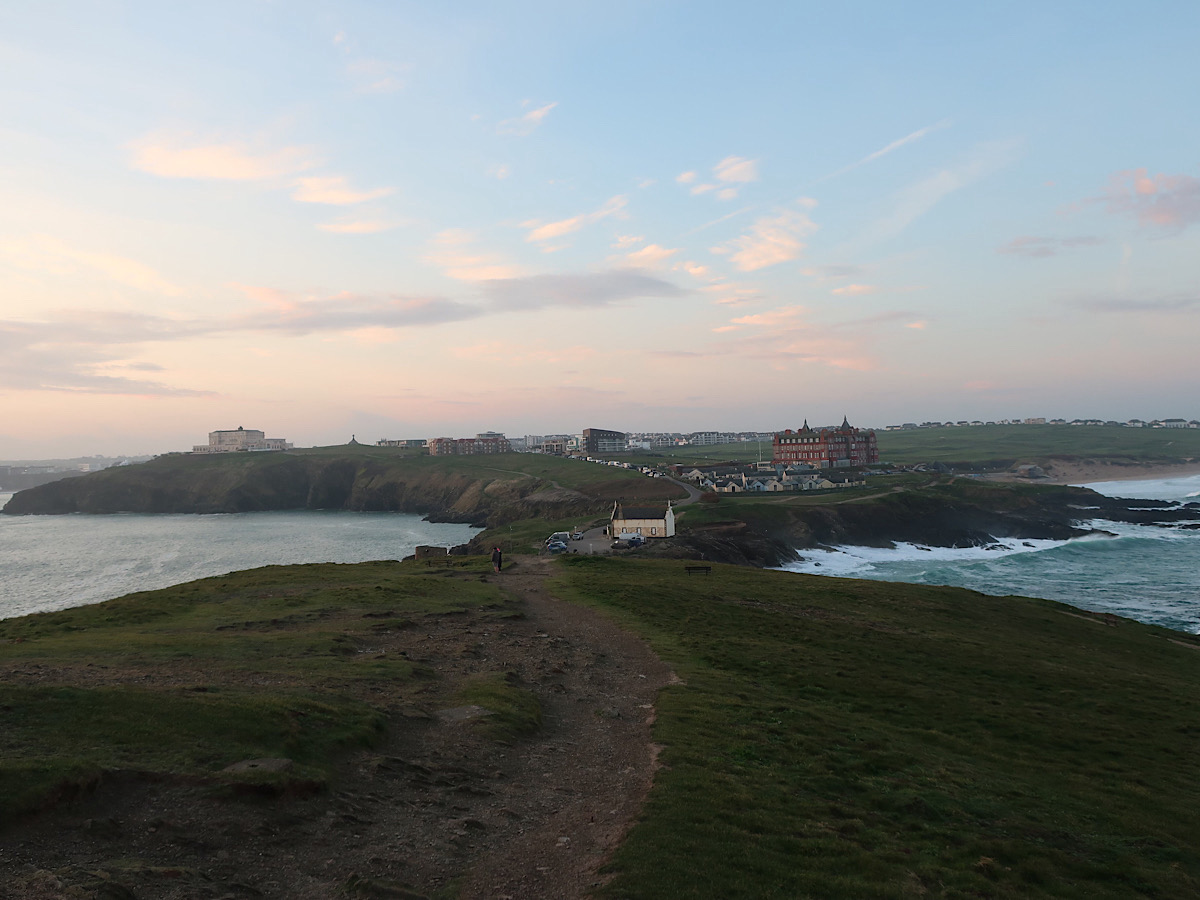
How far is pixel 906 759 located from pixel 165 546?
138 m

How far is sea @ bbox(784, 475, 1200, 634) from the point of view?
220 feet

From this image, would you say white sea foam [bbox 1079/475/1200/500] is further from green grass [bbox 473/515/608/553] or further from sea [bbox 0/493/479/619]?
sea [bbox 0/493/479/619]

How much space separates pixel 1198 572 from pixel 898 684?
7526cm

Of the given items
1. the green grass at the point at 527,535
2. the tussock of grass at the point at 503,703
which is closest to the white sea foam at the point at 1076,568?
the green grass at the point at 527,535

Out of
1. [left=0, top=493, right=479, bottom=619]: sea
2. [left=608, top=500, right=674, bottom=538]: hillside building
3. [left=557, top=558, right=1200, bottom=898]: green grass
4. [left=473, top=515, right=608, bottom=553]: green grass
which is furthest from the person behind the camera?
[left=0, top=493, right=479, bottom=619]: sea

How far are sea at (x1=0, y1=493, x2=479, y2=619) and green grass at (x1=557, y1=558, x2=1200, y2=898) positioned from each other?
66210 millimetres

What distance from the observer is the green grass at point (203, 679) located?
13.8 m

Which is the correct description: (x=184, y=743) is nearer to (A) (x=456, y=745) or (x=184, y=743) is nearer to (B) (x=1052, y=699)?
(A) (x=456, y=745)

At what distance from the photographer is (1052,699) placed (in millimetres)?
29844

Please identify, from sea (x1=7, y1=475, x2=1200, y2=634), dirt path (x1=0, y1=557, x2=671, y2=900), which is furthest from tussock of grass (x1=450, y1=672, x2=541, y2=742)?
sea (x1=7, y1=475, x2=1200, y2=634)

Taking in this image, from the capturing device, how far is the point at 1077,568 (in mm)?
86312

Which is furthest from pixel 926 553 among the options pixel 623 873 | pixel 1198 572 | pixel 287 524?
pixel 287 524

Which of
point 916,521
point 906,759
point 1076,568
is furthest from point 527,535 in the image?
point 906,759

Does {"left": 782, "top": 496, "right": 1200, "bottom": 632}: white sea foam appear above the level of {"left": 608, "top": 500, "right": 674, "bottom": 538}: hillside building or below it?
below
